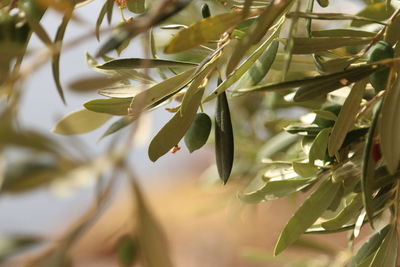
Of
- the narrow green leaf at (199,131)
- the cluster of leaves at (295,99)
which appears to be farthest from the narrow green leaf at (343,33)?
the narrow green leaf at (199,131)

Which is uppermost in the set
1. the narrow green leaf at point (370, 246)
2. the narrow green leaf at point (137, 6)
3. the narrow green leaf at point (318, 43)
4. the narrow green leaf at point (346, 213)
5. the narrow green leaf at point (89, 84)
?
the narrow green leaf at point (89, 84)

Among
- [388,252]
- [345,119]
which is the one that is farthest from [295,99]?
[388,252]

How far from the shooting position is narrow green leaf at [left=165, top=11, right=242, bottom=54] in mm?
327

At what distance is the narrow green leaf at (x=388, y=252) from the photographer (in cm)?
45

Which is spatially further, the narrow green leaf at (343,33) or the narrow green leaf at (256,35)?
the narrow green leaf at (343,33)

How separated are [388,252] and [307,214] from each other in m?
0.06

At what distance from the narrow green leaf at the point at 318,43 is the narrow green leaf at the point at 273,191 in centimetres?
11

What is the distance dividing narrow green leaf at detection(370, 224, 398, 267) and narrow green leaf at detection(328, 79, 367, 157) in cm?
9

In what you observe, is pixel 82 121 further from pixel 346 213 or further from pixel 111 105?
pixel 346 213

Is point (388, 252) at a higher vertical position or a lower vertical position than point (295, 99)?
lower

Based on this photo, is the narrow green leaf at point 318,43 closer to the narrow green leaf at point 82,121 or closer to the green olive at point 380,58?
the green olive at point 380,58

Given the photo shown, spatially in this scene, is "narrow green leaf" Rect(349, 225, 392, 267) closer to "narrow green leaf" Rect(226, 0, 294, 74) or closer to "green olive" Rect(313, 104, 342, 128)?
"green olive" Rect(313, 104, 342, 128)

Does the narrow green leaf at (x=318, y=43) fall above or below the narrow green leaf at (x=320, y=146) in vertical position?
above

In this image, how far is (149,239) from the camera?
0.39m
